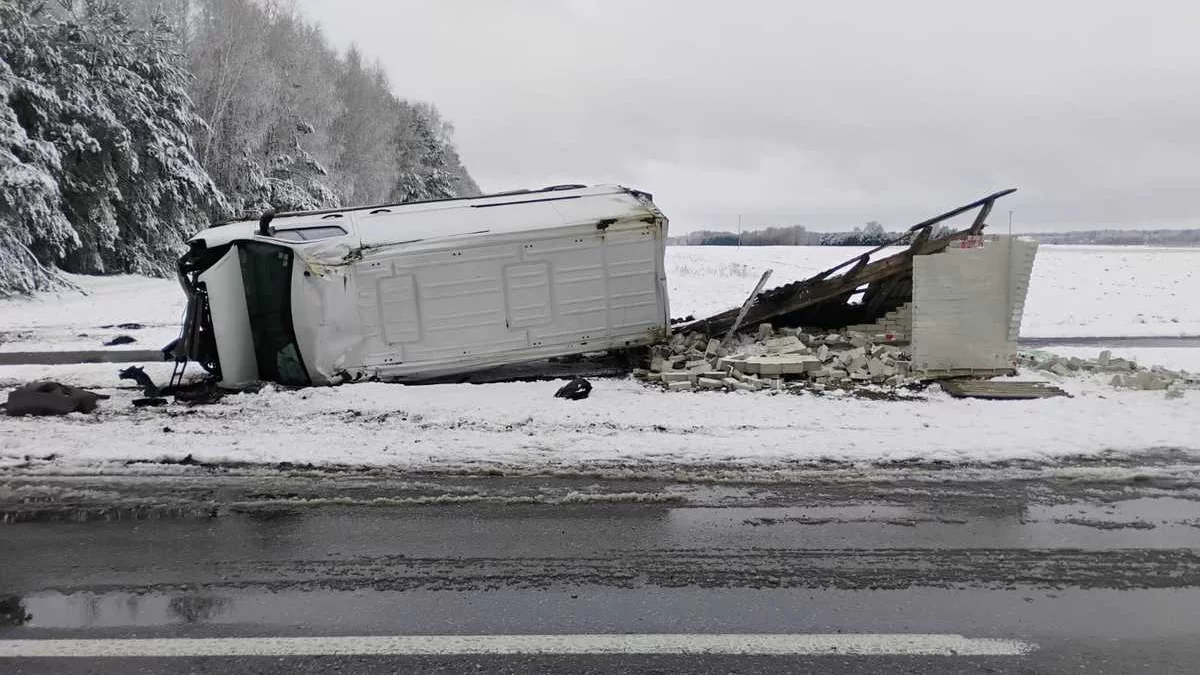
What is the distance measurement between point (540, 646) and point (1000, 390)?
6926 mm

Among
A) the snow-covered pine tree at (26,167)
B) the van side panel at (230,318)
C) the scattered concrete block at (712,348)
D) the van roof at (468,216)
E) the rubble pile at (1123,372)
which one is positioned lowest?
the rubble pile at (1123,372)

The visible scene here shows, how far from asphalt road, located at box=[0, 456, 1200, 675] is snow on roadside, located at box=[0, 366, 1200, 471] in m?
0.56

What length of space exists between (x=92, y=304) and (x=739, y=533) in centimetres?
2098

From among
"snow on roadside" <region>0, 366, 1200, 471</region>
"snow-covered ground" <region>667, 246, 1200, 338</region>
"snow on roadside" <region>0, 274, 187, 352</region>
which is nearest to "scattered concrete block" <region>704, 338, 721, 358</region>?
"snow on roadside" <region>0, 366, 1200, 471</region>

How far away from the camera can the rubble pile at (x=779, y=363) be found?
29.6 feet

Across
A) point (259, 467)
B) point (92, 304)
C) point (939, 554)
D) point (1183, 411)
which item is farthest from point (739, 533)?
point (92, 304)

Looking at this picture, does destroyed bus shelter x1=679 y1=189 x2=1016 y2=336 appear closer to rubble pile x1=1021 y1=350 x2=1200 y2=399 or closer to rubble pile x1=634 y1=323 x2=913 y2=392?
rubble pile x1=634 y1=323 x2=913 y2=392

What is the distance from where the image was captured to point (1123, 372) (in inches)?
363

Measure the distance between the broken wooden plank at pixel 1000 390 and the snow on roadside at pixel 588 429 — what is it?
0.20 metres

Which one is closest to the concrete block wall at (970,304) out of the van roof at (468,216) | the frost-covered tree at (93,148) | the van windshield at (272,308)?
the van roof at (468,216)

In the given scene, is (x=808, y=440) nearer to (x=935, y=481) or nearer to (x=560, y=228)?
(x=935, y=481)

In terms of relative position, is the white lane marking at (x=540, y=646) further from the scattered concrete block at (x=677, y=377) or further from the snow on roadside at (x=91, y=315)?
the snow on roadside at (x=91, y=315)

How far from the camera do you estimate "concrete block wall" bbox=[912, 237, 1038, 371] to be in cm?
898

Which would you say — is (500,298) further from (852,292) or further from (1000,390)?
(1000,390)
